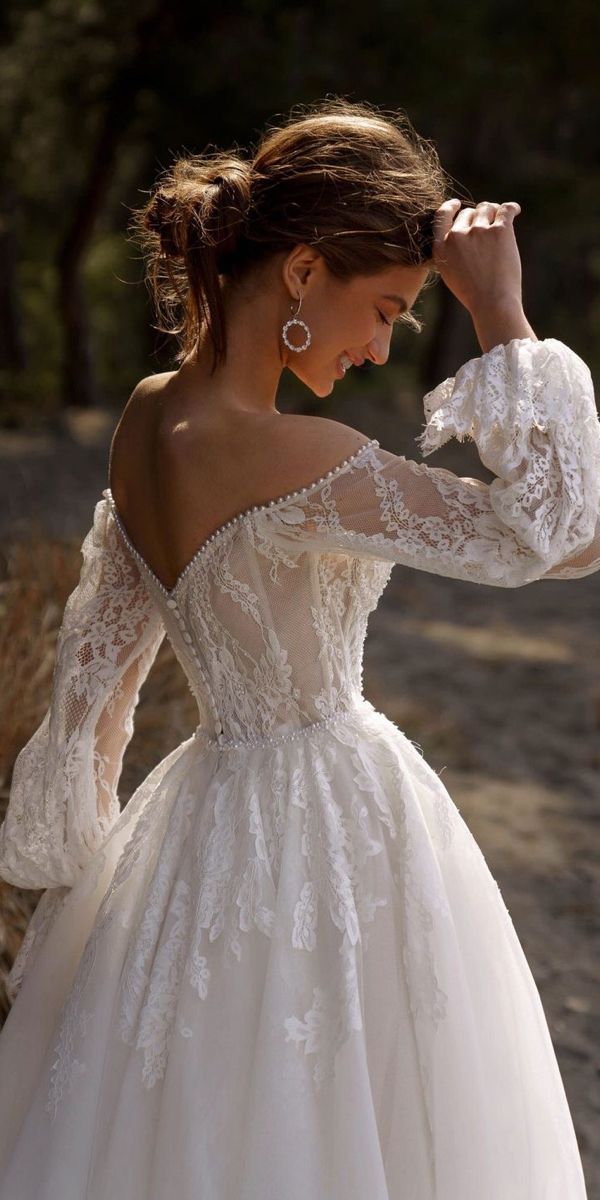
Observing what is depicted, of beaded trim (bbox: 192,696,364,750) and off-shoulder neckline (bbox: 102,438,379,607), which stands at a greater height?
off-shoulder neckline (bbox: 102,438,379,607)

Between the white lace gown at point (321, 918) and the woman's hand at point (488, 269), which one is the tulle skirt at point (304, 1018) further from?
the woman's hand at point (488, 269)

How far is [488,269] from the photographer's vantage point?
175 cm

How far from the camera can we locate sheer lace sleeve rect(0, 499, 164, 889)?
2.05 m

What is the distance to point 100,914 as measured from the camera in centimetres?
192

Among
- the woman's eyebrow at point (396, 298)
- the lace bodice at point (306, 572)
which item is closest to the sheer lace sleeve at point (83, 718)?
the lace bodice at point (306, 572)

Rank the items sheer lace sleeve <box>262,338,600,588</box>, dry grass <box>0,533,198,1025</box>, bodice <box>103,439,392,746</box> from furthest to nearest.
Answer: dry grass <box>0,533,198,1025</box> → bodice <box>103,439,392,746</box> → sheer lace sleeve <box>262,338,600,588</box>

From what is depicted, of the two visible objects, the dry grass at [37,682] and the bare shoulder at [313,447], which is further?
the dry grass at [37,682]

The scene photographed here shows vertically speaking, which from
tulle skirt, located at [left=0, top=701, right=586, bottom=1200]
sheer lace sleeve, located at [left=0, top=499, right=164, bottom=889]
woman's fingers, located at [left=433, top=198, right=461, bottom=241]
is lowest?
tulle skirt, located at [left=0, top=701, right=586, bottom=1200]

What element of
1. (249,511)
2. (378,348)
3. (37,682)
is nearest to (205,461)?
(249,511)

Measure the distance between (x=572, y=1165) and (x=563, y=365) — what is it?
3.72 feet

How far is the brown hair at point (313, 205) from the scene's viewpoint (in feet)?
5.74

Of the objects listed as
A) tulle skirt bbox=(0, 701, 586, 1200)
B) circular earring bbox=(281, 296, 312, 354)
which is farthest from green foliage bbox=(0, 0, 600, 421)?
tulle skirt bbox=(0, 701, 586, 1200)

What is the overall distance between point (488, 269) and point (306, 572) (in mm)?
474

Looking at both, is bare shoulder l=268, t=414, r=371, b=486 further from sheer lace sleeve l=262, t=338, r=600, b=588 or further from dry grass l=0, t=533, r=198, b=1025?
dry grass l=0, t=533, r=198, b=1025
